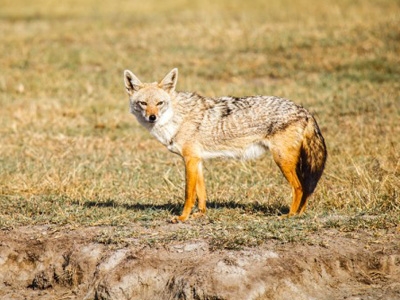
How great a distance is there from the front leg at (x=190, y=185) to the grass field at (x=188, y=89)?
0.16 m

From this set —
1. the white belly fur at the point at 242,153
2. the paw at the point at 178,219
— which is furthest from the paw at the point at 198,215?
the white belly fur at the point at 242,153

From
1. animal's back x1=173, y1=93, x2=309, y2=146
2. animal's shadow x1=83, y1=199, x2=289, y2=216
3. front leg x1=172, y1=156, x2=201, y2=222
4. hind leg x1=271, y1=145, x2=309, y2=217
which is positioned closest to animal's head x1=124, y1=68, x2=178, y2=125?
animal's back x1=173, y1=93, x2=309, y2=146

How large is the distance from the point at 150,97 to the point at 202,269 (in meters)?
2.21

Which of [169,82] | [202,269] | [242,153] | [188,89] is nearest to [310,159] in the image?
[242,153]

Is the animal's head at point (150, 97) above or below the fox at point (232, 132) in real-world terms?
above

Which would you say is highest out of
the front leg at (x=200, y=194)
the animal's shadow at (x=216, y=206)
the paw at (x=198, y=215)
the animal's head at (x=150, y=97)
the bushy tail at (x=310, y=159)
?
the animal's head at (x=150, y=97)

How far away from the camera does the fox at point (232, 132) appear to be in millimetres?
7188

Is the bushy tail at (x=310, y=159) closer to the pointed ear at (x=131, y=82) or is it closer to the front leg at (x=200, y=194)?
the front leg at (x=200, y=194)

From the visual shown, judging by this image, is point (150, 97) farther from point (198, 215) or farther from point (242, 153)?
point (198, 215)

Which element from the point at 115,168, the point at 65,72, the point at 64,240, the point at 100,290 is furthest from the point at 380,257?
the point at 65,72

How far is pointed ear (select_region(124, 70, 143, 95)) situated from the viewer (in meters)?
7.66

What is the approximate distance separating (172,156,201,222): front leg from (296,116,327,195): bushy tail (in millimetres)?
1039

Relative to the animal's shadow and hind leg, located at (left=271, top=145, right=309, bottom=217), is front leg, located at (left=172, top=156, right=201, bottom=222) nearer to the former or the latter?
the animal's shadow

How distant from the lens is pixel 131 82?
771 cm
